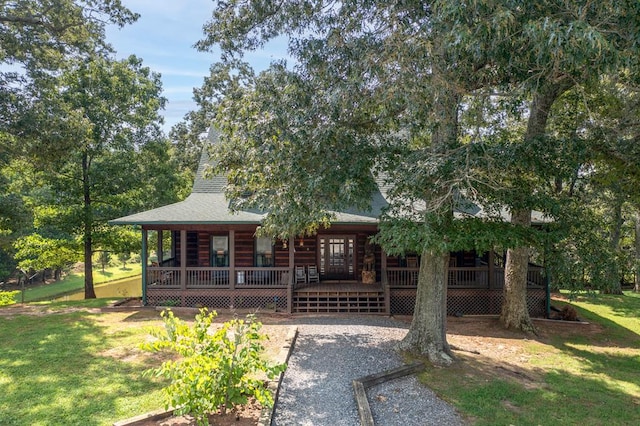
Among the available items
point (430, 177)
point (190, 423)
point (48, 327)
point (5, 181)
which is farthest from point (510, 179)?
point (5, 181)

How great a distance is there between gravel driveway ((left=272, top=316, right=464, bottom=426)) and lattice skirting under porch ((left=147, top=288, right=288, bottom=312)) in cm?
306

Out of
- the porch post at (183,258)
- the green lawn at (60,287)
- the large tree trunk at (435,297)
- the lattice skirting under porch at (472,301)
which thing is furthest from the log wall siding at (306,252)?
the green lawn at (60,287)

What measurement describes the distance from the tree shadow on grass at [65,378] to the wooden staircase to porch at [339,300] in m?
6.23

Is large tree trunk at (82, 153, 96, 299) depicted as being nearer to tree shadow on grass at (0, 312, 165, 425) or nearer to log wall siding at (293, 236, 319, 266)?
tree shadow on grass at (0, 312, 165, 425)

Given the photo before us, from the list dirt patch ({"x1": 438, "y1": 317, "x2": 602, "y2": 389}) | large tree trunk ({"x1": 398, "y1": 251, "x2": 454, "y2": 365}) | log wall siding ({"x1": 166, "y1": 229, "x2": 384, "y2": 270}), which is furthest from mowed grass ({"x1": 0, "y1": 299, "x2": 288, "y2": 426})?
dirt patch ({"x1": 438, "y1": 317, "x2": 602, "y2": 389})

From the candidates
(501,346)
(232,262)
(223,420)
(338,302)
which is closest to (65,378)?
(223,420)

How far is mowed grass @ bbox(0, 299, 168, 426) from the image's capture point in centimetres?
599

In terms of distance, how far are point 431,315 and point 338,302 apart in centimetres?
479

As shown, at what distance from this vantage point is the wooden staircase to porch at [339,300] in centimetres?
1333

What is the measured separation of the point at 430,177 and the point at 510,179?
6.82 ft

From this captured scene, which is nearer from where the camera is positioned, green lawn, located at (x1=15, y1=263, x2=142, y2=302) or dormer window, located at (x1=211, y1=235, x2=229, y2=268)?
dormer window, located at (x1=211, y1=235, x2=229, y2=268)

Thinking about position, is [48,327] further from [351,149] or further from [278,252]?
[351,149]

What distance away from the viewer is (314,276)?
1546 centimetres

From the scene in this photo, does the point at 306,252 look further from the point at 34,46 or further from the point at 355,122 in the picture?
the point at 34,46
